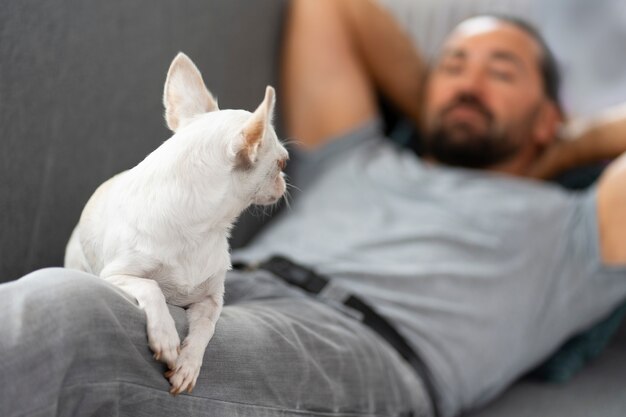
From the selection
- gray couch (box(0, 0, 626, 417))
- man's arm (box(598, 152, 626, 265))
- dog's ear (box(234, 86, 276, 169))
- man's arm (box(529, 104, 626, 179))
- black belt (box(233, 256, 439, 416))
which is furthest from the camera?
man's arm (box(529, 104, 626, 179))

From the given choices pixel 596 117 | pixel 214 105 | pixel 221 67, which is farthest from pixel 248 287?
pixel 596 117

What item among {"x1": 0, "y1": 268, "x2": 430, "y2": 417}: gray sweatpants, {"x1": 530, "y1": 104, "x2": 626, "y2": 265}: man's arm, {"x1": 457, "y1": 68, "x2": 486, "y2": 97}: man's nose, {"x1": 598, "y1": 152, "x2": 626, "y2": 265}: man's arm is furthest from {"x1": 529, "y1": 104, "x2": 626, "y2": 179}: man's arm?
{"x1": 0, "y1": 268, "x2": 430, "y2": 417}: gray sweatpants

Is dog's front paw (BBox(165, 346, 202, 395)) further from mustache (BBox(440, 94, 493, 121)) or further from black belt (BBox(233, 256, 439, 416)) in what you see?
mustache (BBox(440, 94, 493, 121))

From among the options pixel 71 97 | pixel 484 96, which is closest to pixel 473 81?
pixel 484 96

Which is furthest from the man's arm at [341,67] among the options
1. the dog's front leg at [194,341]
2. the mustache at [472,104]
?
the dog's front leg at [194,341]

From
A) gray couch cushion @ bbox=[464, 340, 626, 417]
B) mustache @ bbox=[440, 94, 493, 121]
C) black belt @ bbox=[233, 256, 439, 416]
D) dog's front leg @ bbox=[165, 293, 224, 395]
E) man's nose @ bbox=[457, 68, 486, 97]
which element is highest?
man's nose @ bbox=[457, 68, 486, 97]

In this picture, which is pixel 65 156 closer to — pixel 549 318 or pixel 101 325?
pixel 101 325

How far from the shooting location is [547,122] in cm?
131

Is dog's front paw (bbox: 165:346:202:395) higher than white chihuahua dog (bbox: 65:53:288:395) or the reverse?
the reverse

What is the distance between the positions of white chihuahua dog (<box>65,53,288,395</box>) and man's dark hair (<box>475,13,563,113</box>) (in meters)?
0.83

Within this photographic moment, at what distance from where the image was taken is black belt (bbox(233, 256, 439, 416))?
3.33 ft

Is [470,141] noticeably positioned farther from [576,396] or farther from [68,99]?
[68,99]

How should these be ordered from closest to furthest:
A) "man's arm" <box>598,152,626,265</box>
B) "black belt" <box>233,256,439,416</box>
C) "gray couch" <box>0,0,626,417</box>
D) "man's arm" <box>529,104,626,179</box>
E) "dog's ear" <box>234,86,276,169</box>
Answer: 1. "dog's ear" <box>234,86,276,169</box>
2. "gray couch" <box>0,0,626,417</box>
3. "black belt" <box>233,256,439,416</box>
4. "man's arm" <box>598,152,626,265</box>
5. "man's arm" <box>529,104,626,179</box>

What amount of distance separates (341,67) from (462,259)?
45 centimetres
